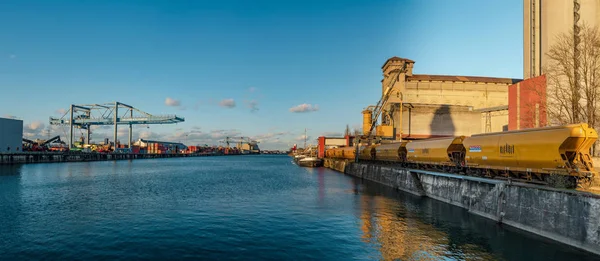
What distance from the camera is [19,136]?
87750 millimetres

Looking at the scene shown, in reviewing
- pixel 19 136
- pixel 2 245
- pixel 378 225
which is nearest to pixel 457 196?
pixel 378 225

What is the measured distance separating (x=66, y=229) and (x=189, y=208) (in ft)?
27.4

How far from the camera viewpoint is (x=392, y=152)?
4634 centimetres

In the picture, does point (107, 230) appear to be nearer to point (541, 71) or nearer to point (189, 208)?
point (189, 208)

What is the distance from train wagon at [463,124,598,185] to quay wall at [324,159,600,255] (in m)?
1.90

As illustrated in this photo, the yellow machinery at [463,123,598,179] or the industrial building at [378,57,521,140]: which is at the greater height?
the industrial building at [378,57,521,140]

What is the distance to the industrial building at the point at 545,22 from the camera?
33562 millimetres

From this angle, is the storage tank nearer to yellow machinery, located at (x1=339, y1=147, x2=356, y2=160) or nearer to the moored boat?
yellow machinery, located at (x1=339, y1=147, x2=356, y2=160)

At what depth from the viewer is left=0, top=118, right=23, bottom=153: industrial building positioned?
81.7 metres

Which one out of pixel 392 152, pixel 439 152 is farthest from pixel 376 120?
pixel 439 152

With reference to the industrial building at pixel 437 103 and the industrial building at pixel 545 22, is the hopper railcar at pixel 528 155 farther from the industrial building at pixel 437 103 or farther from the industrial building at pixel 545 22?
the industrial building at pixel 437 103

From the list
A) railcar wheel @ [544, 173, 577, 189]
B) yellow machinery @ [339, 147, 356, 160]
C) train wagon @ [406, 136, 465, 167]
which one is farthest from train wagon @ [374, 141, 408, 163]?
railcar wheel @ [544, 173, 577, 189]

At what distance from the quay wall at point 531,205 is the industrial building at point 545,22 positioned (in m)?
20.6

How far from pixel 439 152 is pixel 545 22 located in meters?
22.1
